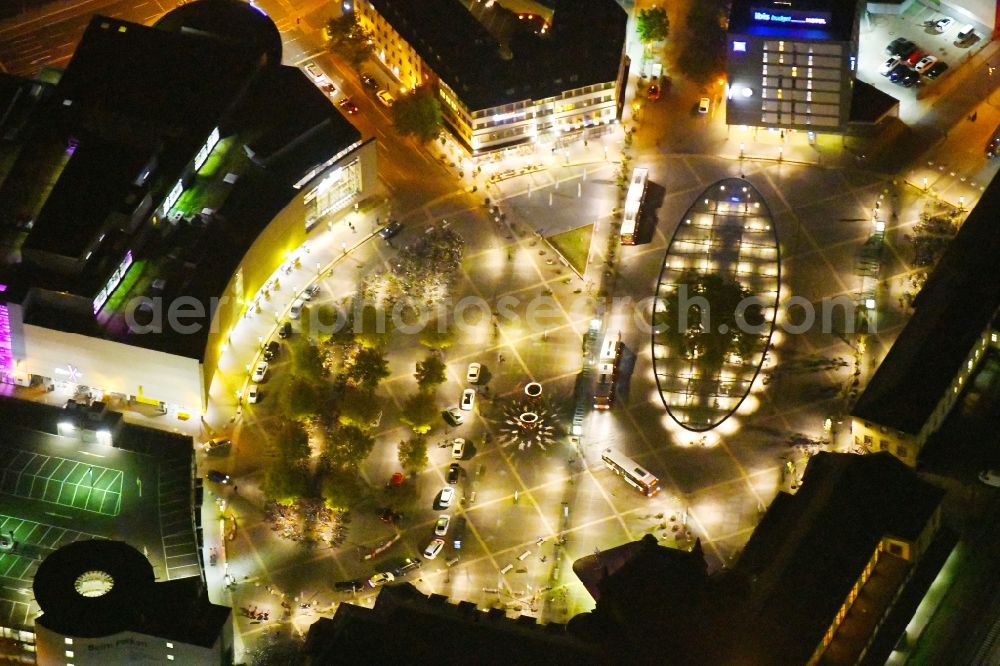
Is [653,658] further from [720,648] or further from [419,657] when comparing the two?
[419,657]

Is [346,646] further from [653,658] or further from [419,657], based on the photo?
[653,658]

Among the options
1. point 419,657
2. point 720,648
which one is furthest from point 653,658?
point 419,657

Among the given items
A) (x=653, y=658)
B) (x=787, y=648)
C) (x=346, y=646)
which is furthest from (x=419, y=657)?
(x=787, y=648)

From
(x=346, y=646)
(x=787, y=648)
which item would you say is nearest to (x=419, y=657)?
(x=346, y=646)

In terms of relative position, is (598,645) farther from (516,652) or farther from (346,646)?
(346,646)

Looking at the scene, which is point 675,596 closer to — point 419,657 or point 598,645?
point 598,645

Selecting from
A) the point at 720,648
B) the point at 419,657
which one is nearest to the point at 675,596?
the point at 720,648
